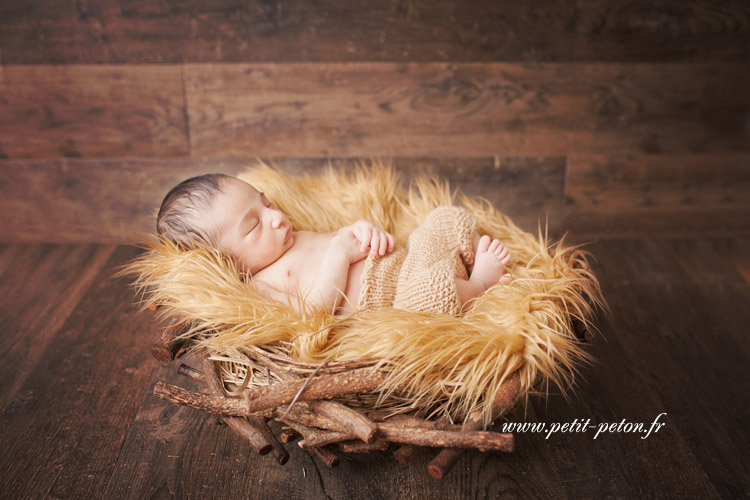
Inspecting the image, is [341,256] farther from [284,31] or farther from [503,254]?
[284,31]

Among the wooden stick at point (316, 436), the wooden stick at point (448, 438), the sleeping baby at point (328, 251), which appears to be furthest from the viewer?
the sleeping baby at point (328, 251)

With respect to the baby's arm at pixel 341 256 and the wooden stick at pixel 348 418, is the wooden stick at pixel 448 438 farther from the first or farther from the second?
the baby's arm at pixel 341 256

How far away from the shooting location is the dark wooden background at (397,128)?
1.58 meters

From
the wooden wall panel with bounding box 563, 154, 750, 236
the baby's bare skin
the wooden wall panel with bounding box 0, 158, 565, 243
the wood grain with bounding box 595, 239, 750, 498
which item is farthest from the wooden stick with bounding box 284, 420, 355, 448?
the wooden wall panel with bounding box 563, 154, 750, 236

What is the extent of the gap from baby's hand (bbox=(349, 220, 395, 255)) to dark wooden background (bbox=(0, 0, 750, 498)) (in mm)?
537

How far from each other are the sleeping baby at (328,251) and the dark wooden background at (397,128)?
0.36 m

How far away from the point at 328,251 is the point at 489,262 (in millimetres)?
324

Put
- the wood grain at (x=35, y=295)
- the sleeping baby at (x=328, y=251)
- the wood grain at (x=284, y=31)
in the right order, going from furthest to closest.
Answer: the wood grain at (x=284, y=31)
the wood grain at (x=35, y=295)
the sleeping baby at (x=328, y=251)

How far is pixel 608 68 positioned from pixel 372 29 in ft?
2.38

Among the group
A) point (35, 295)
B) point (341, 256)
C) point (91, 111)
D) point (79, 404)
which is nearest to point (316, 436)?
point (341, 256)

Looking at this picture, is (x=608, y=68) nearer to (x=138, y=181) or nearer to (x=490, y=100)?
(x=490, y=100)

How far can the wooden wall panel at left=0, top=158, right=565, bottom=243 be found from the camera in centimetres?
191

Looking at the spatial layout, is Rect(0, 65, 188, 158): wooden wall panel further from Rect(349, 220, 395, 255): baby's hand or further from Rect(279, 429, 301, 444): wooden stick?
Rect(279, 429, 301, 444): wooden stick

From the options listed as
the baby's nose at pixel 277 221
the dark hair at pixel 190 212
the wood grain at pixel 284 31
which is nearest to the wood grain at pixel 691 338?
the wood grain at pixel 284 31
